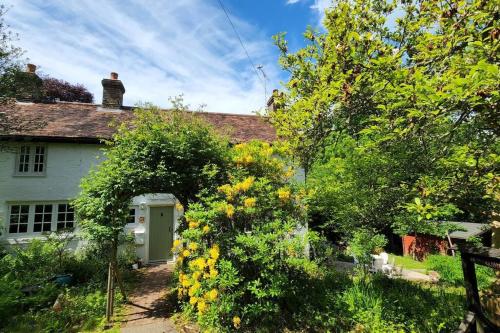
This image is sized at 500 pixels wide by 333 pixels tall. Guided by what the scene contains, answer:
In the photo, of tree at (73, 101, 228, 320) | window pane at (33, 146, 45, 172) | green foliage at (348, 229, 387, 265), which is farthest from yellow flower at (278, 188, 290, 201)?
window pane at (33, 146, 45, 172)

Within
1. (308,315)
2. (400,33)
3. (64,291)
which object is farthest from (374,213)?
(64,291)

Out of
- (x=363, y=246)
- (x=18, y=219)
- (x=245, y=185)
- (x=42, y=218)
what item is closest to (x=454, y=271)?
(x=363, y=246)

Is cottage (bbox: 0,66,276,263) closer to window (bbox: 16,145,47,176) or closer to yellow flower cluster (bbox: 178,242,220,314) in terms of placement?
window (bbox: 16,145,47,176)

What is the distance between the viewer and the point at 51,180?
1154cm

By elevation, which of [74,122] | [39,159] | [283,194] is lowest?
[283,194]

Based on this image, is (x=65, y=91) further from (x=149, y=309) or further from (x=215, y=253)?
(x=215, y=253)

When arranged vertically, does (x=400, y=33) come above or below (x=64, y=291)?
above

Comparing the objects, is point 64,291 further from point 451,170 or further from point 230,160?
point 451,170

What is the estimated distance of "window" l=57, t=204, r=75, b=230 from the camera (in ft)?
37.9

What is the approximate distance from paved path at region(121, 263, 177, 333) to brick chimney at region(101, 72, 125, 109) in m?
9.62

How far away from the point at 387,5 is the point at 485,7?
2.91 m

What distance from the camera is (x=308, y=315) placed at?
602cm

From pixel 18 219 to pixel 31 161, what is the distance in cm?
244

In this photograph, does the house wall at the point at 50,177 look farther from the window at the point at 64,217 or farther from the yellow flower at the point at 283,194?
the yellow flower at the point at 283,194
